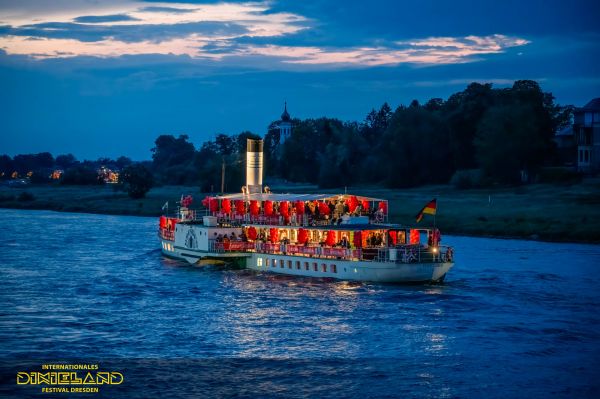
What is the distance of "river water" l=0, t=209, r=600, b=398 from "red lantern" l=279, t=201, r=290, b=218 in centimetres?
493

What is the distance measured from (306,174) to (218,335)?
13626cm

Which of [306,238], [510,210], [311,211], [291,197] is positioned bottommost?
[306,238]

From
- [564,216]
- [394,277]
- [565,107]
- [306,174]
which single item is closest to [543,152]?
[564,216]

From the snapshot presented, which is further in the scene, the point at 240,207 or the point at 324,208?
the point at 240,207

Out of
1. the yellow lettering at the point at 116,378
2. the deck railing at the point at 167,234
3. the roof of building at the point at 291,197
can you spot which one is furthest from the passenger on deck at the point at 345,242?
the yellow lettering at the point at 116,378

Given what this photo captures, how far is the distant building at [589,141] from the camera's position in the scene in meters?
115

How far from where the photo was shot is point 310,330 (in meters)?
43.4

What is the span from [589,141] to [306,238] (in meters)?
67.7

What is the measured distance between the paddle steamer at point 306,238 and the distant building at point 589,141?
58.1 m

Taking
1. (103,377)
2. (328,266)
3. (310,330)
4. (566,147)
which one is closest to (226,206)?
(328,266)

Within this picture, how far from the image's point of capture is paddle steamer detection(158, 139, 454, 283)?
54.7m

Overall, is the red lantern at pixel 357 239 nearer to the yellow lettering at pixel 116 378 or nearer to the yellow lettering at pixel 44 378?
the yellow lettering at pixel 116 378

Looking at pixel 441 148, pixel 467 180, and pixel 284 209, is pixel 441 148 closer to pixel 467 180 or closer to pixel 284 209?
pixel 467 180

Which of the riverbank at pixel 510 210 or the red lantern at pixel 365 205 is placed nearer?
the red lantern at pixel 365 205
